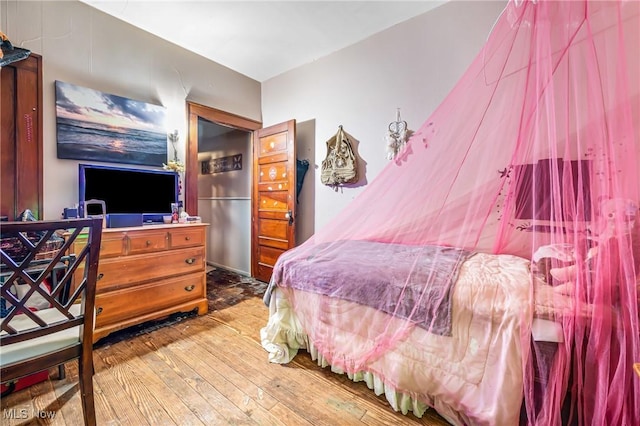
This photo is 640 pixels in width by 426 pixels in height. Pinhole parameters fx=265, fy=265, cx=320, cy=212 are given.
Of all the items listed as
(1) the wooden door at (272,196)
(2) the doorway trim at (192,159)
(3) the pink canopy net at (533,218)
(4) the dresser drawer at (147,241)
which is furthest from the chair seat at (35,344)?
(1) the wooden door at (272,196)

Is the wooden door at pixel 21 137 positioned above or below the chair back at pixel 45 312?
above

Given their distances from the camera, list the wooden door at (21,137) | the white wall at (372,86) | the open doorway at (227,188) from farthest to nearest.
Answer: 1. the open doorway at (227,188)
2. the white wall at (372,86)
3. the wooden door at (21,137)

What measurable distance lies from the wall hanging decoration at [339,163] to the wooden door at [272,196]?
0.41 metres

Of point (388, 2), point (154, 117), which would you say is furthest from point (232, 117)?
point (388, 2)

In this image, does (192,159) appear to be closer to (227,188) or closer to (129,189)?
(129,189)

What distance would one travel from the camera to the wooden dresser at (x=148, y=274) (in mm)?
1995

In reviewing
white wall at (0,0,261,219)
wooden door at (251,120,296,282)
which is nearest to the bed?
wooden door at (251,120,296,282)

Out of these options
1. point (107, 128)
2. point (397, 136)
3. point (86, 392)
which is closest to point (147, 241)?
point (107, 128)

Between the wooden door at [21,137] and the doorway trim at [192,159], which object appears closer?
the wooden door at [21,137]

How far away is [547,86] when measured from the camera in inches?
48.1

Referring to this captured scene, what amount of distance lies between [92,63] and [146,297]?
2.07 m

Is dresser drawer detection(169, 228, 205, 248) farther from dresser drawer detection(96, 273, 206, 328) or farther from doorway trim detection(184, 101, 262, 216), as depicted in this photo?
doorway trim detection(184, 101, 262, 216)

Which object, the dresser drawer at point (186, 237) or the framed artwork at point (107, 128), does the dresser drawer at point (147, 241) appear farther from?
the framed artwork at point (107, 128)

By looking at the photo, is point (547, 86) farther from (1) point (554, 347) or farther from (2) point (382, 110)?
(2) point (382, 110)
